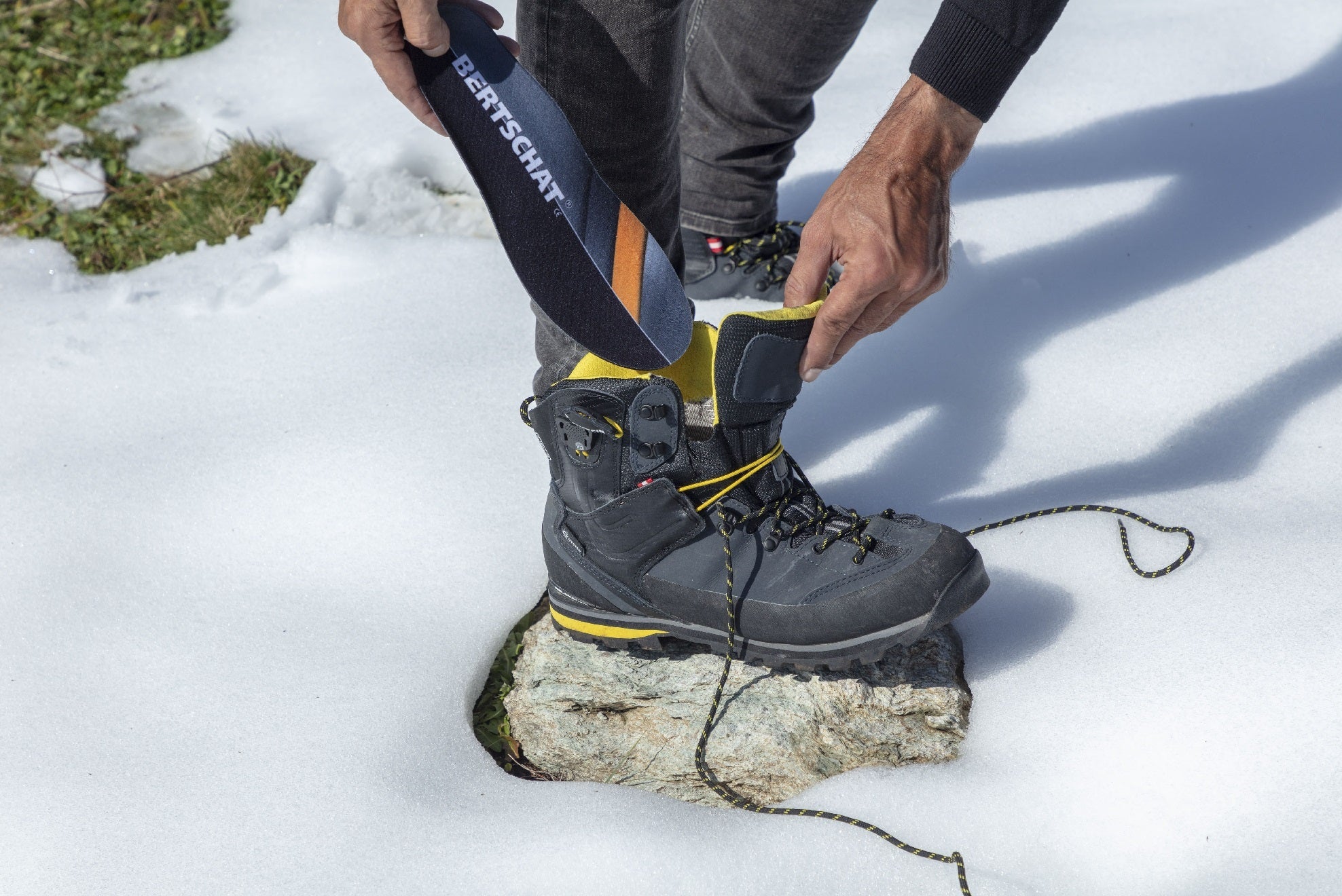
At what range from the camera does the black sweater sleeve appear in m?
1.33

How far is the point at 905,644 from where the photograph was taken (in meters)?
1.54

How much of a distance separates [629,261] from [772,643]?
630mm

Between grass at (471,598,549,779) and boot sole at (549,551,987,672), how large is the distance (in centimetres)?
11

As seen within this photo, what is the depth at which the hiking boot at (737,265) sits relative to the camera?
2395 millimetres

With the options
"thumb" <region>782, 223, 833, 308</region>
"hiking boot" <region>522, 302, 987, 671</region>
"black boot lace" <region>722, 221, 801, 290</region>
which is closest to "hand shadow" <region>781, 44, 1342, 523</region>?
"black boot lace" <region>722, 221, 801, 290</region>

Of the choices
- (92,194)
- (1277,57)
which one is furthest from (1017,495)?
(92,194)

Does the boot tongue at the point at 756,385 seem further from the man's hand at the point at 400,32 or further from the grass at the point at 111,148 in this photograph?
the grass at the point at 111,148

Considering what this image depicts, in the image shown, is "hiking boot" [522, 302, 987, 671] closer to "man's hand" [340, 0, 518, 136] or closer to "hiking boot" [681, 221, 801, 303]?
"man's hand" [340, 0, 518, 136]

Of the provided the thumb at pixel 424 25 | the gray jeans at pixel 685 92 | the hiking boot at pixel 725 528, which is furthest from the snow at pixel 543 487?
the thumb at pixel 424 25

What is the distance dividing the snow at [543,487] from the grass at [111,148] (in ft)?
0.41

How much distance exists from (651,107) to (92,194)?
7.30 ft

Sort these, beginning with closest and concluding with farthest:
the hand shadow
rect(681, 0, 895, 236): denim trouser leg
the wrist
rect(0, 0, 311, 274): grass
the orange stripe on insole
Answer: the wrist → the orange stripe on insole → the hand shadow → rect(681, 0, 895, 236): denim trouser leg → rect(0, 0, 311, 274): grass

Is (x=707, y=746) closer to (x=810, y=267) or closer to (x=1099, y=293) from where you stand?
(x=810, y=267)

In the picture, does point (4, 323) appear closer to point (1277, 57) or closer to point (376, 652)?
point (376, 652)
